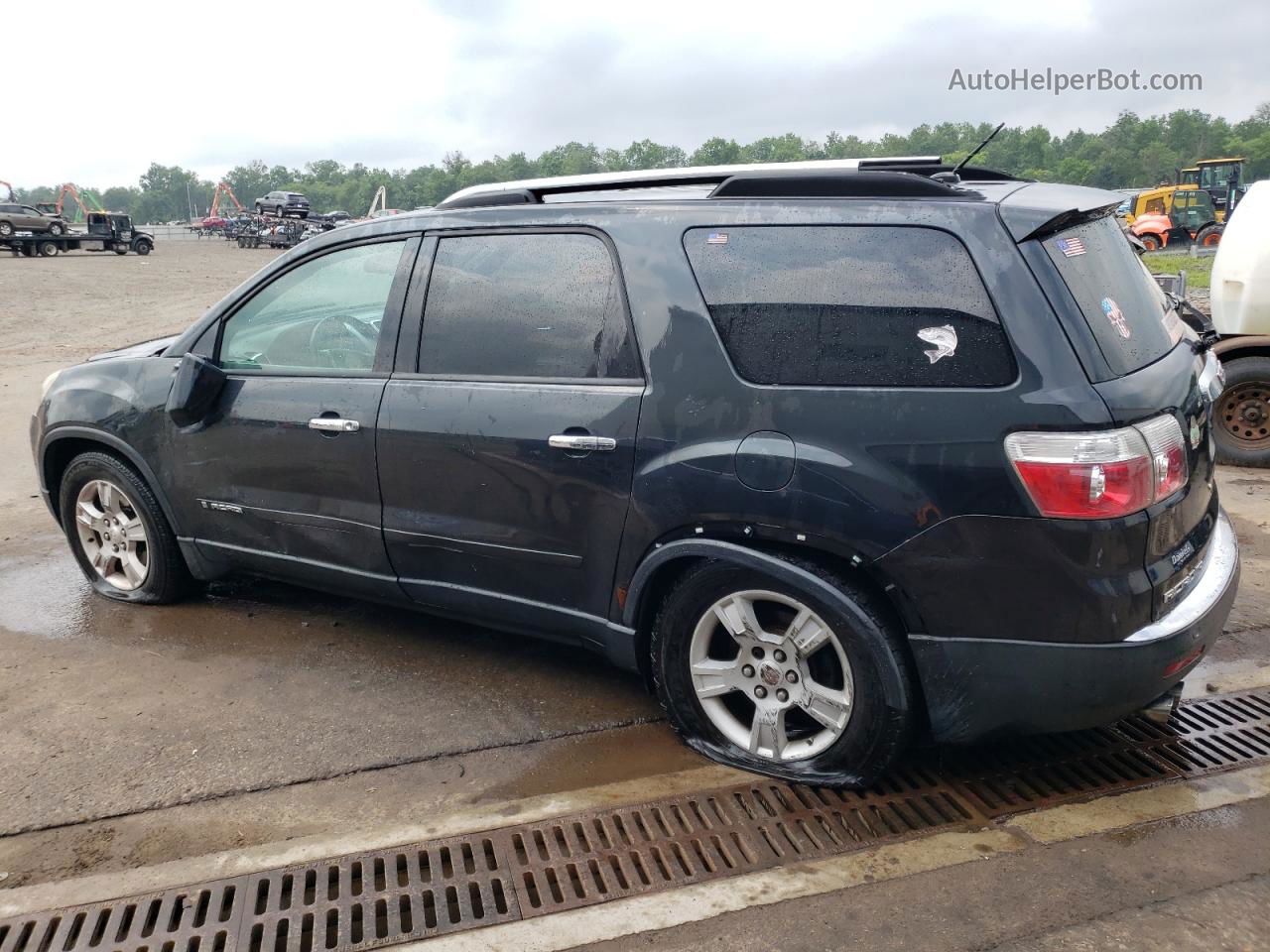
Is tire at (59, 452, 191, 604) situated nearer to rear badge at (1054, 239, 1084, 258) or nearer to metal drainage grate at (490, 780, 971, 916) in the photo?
metal drainage grate at (490, 780, 971, 916)

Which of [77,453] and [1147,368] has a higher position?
[1147,368]

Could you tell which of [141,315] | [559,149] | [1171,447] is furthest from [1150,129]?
[1171,447]

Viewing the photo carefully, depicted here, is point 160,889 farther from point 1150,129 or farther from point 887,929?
point 1150,129

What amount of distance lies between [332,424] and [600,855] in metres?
1.85

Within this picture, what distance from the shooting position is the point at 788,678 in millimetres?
3064

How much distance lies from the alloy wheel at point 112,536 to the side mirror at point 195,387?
0.70 m

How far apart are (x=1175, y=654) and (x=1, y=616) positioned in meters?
4.68

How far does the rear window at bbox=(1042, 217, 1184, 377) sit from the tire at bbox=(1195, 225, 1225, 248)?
30.5 m

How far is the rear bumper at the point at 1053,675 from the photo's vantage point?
8.84 feet

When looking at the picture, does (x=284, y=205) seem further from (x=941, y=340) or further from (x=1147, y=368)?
(x=1147, y=368)

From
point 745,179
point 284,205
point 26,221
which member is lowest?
point 745,179

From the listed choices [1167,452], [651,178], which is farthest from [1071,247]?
[651,178]

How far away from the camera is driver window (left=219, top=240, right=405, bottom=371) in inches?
152

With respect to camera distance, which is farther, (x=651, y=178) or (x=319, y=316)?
(x=319, y=316)
